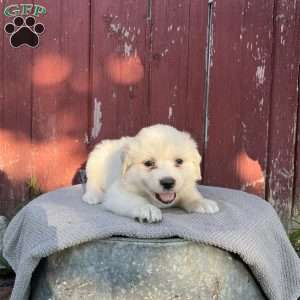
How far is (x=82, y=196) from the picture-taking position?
3.26 m

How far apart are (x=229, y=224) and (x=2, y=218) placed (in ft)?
7.25

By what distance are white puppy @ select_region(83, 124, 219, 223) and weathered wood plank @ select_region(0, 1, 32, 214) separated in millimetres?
1407

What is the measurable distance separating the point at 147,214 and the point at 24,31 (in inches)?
89.2

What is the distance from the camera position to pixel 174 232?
229 cm

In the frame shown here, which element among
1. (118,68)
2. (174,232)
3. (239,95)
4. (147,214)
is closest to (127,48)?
(118,68)

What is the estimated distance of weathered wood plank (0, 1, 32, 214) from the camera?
13.1 feet

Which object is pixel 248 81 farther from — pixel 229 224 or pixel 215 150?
pixel 229 224

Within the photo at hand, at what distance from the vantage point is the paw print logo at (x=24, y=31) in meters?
3.97

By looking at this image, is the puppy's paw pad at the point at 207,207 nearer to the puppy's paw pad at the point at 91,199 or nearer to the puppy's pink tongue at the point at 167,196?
the puppy's pink tongue at the point at 167,196

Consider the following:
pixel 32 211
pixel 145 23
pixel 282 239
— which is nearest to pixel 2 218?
pixel 32 211

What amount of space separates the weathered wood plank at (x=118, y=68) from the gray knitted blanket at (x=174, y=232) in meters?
1.18

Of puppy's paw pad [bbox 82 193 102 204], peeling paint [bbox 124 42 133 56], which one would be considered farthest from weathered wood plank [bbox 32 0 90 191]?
puppy's paw pad [bbox 82 193 102 204]

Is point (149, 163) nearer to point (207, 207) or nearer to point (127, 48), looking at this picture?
point (207, 207)

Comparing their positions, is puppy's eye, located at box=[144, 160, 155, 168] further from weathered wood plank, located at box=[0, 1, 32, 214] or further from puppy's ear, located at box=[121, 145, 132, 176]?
weathered wood plank, located at box=[0, 1, 32, 214]
